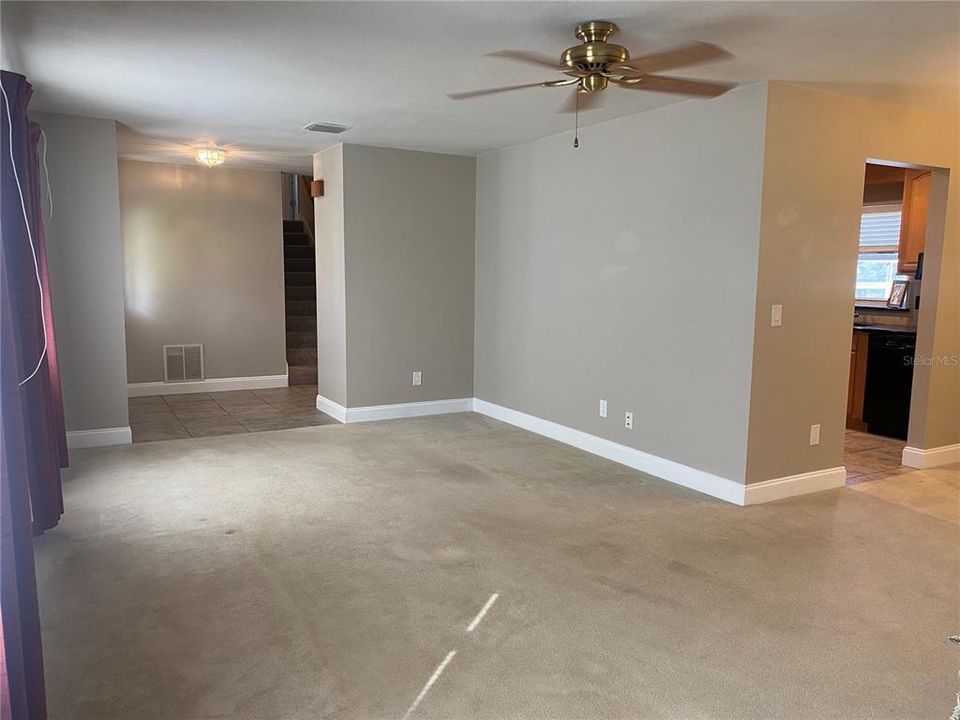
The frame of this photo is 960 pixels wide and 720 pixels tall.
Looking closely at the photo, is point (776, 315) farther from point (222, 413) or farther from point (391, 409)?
point (222, 413)

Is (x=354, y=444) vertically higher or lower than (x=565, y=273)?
lower

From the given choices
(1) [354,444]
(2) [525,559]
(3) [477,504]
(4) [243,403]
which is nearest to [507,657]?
(2) [525,559]

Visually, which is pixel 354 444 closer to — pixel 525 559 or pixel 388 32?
pixel 525 559

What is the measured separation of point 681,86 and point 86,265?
13.4ft

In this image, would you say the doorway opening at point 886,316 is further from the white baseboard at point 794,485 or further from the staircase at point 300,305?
the staircase at point 300,305

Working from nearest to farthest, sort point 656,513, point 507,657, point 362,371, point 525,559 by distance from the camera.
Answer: point 507,657 < point 525,559 < point 656,513 < point 362,371

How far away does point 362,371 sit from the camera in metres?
6.02

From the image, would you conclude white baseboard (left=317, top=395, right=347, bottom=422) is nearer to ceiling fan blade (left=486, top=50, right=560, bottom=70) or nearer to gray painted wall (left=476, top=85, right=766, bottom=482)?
gray painted wall (left=476, top=85, right=766, bottom=482)

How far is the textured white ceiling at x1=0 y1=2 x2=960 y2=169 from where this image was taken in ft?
8.96

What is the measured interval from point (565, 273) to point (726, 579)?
283 cm

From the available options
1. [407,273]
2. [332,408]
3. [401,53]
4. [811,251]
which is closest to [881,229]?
[811,251]

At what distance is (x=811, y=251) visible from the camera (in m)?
4.02

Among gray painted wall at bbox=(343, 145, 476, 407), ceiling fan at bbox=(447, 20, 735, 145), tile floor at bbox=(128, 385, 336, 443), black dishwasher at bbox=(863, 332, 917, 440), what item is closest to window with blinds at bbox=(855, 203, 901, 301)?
black dishwasher at bbox=(863, 332, 917, 440)

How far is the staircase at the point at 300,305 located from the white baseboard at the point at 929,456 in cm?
580
